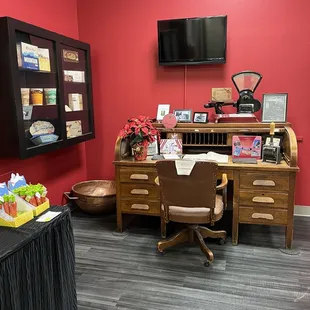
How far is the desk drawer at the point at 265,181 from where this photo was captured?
2.75m

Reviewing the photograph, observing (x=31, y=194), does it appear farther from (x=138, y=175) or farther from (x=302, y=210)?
(x=302, y=210)

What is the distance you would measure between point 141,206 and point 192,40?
5.79 ft

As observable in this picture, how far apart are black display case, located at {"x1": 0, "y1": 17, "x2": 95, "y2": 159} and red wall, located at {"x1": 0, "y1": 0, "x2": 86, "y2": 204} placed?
30 cm

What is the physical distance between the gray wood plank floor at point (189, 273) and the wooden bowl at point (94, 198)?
1.04 feet

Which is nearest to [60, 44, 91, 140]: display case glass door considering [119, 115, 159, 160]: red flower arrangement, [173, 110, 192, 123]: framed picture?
[119, 115, 159, 160]: red flower arrangement

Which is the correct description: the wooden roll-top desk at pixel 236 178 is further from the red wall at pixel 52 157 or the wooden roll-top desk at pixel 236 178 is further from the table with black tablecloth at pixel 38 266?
the table with black tablecloth at pixel 38 266

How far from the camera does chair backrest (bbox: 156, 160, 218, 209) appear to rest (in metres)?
2.42

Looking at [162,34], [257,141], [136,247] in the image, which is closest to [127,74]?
[162,34]

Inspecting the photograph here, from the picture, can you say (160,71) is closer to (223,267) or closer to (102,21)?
(102,21)

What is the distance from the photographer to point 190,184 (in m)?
2.46

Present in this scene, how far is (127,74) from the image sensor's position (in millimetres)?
3770

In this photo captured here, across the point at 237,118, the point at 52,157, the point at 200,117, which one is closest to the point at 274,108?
the point at 237,118

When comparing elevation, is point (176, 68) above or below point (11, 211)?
above

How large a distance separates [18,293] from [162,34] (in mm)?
2807
